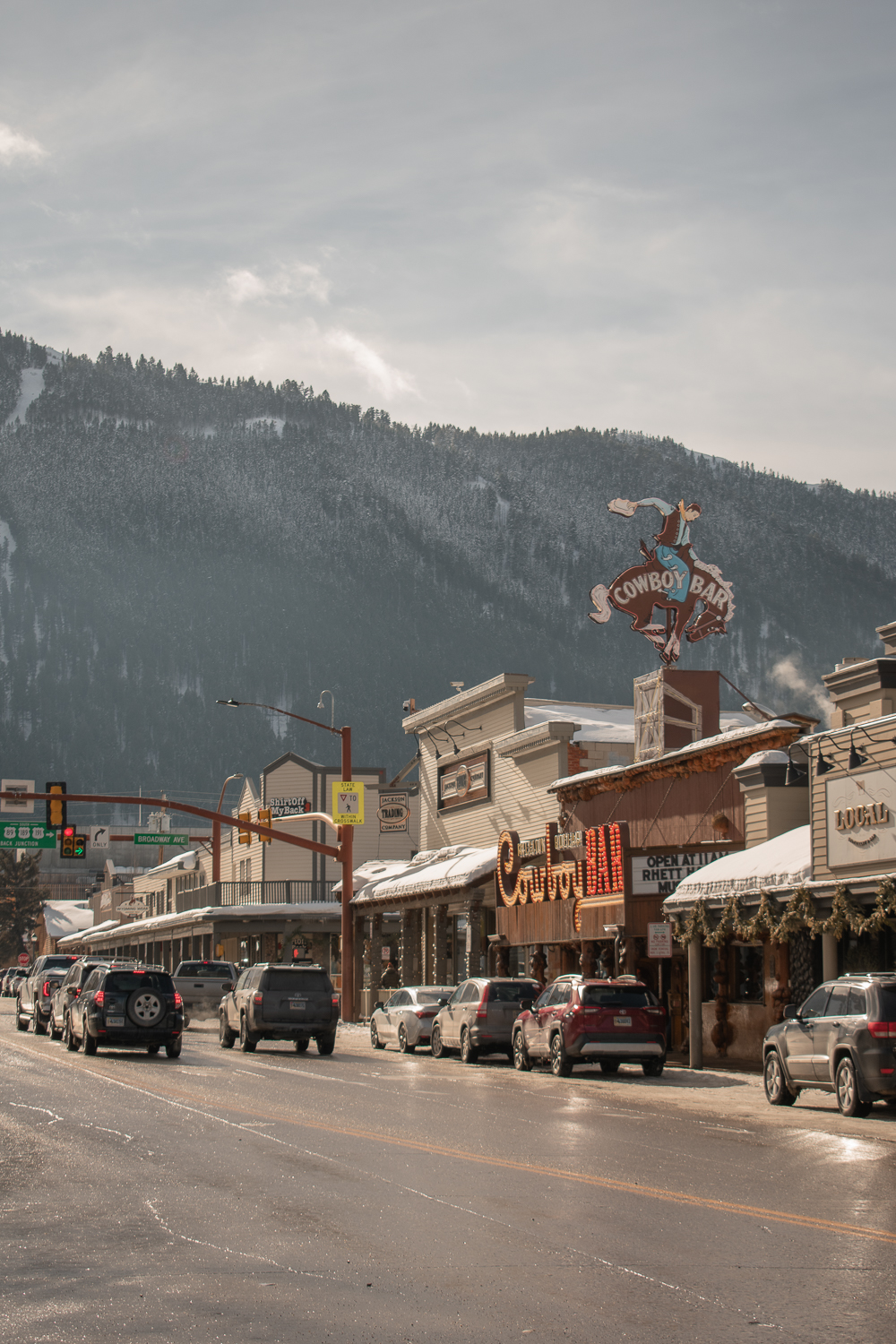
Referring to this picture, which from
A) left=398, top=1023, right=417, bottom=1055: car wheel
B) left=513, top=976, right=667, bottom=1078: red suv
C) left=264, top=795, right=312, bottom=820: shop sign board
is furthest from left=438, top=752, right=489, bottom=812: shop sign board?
left=264, top=795, right=312, bottom=820: shop sign board

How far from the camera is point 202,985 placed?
4500cm

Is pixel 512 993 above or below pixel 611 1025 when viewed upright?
above

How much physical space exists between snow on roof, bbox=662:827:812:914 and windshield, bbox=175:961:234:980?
19.5 metres

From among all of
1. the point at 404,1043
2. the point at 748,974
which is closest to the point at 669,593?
the point at 748,974

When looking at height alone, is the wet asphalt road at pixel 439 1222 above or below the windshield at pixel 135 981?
below

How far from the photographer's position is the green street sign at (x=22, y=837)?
59.2 meters

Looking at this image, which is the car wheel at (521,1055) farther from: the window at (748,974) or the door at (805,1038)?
the door at (805,1038)

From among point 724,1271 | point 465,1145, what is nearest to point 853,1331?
point 724,1271

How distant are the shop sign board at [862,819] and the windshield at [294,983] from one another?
471 inches

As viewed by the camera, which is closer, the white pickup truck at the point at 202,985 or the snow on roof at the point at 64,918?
the white pickup truck at the point at 202,985

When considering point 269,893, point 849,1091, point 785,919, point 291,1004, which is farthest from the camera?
point 269,893

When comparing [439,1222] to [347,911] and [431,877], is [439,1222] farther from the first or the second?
[347,911]

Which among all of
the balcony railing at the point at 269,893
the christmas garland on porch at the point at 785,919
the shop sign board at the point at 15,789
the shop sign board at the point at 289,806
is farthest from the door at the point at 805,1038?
the shop sign board at the point at 289,806

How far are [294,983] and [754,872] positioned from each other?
1049 cm
